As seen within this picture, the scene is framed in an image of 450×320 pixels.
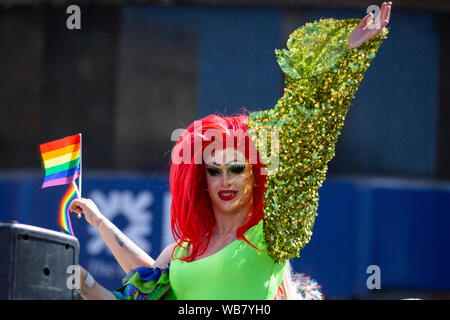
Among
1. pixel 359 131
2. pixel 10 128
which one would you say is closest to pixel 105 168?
pixel 10 128

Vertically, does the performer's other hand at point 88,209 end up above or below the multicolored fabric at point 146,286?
above

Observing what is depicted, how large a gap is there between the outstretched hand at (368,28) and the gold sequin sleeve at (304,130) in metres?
0.03

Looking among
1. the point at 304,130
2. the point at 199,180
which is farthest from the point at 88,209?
the point at 304,130

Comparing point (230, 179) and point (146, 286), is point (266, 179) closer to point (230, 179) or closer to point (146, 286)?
point (230, 179)

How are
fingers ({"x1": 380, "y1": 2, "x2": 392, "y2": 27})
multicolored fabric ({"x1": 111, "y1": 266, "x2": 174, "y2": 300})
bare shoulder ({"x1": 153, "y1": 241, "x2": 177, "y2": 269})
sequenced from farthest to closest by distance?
bare shoulder ({"x1": 153, "y1": 241, "x2": 177, "y2": 269}), multicolored fabric ({"x1": 111, "y1": 266, "x2": 174, "y2": 300}), fingers ({"x1": 380, "y1": 2, "x2": 392, "y2": 27})

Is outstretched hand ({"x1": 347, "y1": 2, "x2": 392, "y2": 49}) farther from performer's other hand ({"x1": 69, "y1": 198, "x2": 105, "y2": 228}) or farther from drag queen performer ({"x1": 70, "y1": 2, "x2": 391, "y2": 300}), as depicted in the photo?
performer's other hand ({"x1": 69, "y1": 198, "x2": 105, "y2": 228})

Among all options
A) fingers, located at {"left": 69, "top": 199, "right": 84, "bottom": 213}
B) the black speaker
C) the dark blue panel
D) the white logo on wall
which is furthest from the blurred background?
the black speaker

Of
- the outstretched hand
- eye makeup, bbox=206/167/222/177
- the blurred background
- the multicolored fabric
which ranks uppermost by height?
the blurred background

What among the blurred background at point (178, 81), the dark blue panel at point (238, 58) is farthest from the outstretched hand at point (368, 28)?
the dark blue panel at point (238, 58)

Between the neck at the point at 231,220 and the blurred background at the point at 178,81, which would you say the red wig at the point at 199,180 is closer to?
the neck at the point at 231,220

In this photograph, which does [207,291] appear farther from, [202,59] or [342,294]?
[202,59]

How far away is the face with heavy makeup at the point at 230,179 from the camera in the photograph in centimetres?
305

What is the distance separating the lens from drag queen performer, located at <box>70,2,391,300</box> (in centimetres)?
291

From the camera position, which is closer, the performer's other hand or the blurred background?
the performer's other hand
